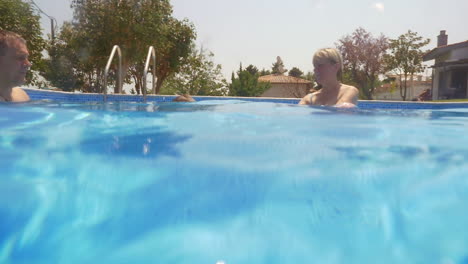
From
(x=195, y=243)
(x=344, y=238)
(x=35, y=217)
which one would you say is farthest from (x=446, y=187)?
(x=35, y=217)

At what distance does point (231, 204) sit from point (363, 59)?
3248 cm

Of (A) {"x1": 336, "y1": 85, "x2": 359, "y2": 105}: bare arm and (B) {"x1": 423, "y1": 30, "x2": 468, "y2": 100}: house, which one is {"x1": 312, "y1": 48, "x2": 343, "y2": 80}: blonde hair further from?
(B) {"x1": 423, "y1": 30, "x2": 468, "y2": 100}: house

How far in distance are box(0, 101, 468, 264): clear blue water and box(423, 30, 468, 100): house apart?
27.8 metres

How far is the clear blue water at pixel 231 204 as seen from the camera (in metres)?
Answer: 0.92

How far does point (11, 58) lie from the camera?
4.52 m

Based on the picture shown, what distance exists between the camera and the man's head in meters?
4.46

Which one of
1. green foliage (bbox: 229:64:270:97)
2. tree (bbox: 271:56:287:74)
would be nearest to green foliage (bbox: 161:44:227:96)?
green foliage (bbox: 229:64:270:97)

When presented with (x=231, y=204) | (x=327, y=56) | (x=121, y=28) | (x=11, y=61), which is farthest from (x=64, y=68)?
(x=231, y=204)

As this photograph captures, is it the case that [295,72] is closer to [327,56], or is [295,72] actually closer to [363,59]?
[363,59]

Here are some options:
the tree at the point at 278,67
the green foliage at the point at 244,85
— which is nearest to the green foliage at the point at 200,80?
the green foliage at the point at 244,85

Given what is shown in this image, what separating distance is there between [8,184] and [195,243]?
74 centimetres

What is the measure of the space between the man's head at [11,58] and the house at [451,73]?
88.8 feet

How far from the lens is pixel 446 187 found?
4.11 ft

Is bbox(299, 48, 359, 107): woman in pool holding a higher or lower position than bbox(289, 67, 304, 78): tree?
lower
